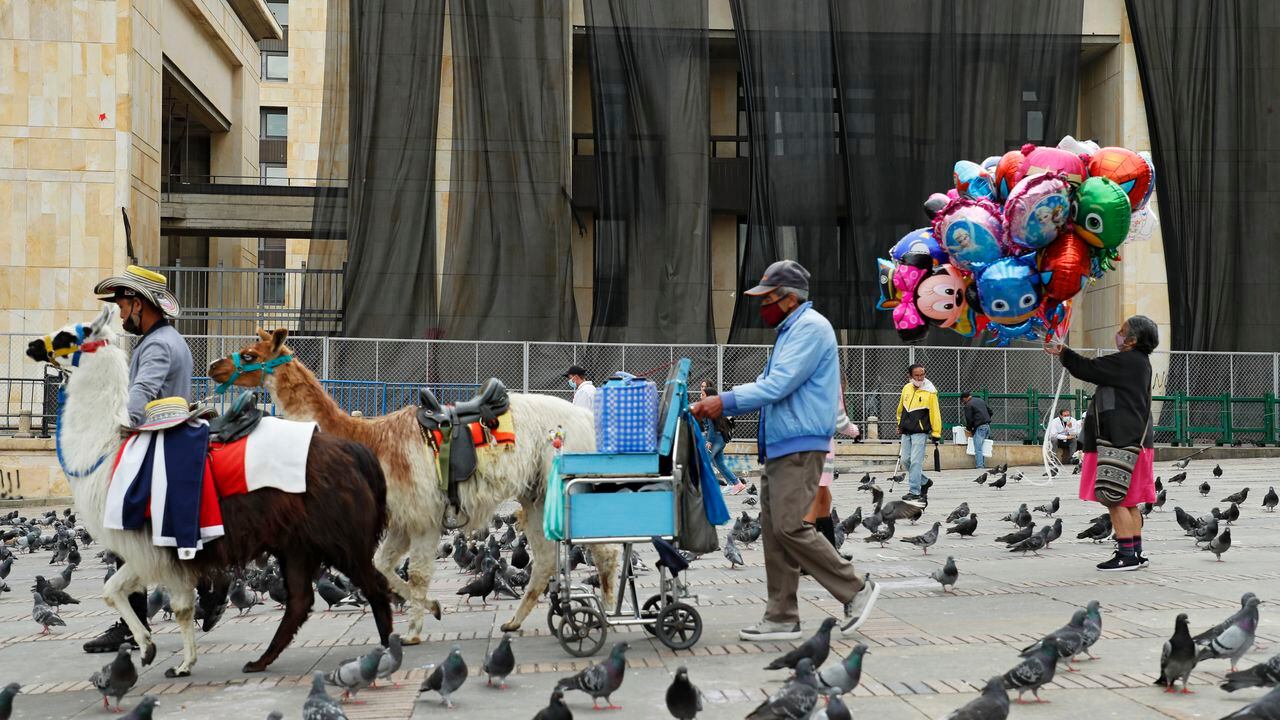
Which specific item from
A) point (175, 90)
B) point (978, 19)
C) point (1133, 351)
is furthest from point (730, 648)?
point (175, 90)

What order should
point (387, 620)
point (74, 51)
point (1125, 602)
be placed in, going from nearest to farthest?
point (387, 620)
point (1125, 602)
point (74, 51)

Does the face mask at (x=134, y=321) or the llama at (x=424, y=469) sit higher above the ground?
the face mask at (x=134, y=321)

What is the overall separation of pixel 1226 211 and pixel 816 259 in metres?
10.8

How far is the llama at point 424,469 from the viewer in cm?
827

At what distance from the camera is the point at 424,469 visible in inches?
327

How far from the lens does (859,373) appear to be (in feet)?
89.9

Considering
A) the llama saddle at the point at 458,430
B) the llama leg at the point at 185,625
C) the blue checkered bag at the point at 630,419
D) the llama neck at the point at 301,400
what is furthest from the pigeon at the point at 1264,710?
the llama neck at the point at 301,400

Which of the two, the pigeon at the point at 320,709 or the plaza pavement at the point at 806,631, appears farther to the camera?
the plaza pavement at the point at 806,631

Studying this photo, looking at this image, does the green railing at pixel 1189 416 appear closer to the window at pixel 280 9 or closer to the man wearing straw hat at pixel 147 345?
the man wearing straw hat at pixel 147 345

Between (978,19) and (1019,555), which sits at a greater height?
(978,19)

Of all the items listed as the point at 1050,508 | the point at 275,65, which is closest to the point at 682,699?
the point at 1050,508

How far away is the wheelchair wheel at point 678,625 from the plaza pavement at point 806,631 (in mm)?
103

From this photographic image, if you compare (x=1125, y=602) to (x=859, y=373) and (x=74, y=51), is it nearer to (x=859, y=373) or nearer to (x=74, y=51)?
(x=859, y=373)

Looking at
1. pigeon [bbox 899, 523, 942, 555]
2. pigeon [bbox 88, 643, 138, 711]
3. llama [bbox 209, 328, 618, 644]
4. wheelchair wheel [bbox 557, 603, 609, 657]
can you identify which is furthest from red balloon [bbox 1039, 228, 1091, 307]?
pigeon [bbox 88, 643, 138, 711]
